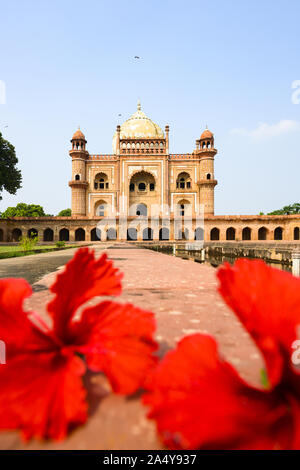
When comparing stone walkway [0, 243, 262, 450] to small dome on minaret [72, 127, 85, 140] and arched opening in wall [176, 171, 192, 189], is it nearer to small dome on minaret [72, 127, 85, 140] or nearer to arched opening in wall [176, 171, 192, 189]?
arched opening in wall [176, 171, 192, 189]

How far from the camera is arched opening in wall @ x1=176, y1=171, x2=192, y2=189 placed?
26.7 m

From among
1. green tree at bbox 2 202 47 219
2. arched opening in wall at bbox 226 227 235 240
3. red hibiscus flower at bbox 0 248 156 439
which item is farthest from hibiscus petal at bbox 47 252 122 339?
green tree at bbox 2 202 47 219

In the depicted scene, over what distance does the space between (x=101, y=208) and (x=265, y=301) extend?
2624 centimetres

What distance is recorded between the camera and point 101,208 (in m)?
26.0

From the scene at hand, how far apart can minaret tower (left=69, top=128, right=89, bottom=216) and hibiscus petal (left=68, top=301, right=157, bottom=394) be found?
83.1 ft

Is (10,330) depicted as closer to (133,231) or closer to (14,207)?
(133,231)

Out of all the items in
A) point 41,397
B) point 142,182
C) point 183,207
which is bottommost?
point 41,397

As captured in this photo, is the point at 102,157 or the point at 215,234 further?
the point at 102,157

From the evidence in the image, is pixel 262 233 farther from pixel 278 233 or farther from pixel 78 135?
pixel 78 135

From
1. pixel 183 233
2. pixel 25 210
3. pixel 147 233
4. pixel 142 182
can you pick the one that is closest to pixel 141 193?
pixel 142 182

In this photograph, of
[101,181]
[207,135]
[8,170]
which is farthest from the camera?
[101,181]

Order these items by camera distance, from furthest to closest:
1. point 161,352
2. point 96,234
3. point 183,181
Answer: point 183,181
point 96,234
point 161,352

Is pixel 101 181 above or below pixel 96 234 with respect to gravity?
above

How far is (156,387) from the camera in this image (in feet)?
1.16
